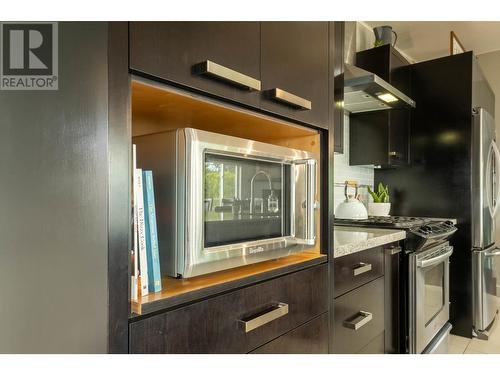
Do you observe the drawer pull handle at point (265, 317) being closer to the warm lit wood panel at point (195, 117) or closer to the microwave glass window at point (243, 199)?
the microwave glass window at point (243, 199)

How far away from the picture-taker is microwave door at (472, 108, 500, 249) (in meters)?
2.65

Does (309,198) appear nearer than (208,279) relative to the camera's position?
No

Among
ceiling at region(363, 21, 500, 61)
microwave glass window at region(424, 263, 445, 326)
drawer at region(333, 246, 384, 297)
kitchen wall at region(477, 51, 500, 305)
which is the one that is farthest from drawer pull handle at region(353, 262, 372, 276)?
kitchen wall at region(477, 51, 500, 305)

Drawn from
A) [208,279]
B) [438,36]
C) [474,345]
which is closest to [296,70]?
[208,279]

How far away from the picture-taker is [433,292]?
218cm

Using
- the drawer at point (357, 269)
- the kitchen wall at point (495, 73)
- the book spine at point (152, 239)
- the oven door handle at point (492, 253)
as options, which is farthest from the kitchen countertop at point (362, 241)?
the kitchen wall at point (495, 73)

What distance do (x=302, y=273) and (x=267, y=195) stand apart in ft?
0.92

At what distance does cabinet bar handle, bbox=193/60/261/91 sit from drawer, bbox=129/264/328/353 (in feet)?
1.68

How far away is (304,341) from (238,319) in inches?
13.3

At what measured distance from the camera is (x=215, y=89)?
840 millimetres

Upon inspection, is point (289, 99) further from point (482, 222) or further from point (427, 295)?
point (482, 222)

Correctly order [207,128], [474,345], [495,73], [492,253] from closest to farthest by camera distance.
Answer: [207,128]
[474,345]
[492,253]
[495,73]

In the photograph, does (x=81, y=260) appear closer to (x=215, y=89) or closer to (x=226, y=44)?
(x=215, y=89)
